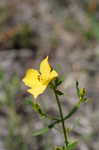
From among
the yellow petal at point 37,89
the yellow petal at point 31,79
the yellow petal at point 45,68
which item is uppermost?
the yellow petal at point 45,68

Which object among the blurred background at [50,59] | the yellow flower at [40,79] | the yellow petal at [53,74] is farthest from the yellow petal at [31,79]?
the blurred background at [50,59]

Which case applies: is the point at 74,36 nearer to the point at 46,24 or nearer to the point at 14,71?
the point at 46,24

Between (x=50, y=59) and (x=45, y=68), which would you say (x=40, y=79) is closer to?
(x=45, y=68)

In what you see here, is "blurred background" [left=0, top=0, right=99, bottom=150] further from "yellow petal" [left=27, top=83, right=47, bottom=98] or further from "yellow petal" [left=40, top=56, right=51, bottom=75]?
"yellow petal" [left=27, top=83, right=47, bottom=98]

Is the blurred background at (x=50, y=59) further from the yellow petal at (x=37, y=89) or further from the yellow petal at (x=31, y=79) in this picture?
the yellow petal at (x=37, y=89)

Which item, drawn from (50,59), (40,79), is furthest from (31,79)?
(50,59)
